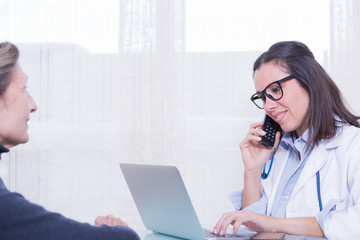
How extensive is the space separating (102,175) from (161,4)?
46.9 inches

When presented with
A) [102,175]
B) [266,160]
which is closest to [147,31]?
[102,175]

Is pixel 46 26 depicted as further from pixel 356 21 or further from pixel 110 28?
pixel 356 21

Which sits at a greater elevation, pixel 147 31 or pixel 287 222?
pixel 147 31

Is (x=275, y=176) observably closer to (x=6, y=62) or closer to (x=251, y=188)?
(x=251, y=188)

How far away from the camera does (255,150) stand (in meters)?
1.95

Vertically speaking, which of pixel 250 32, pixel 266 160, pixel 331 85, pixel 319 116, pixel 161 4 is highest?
pixel 161 4

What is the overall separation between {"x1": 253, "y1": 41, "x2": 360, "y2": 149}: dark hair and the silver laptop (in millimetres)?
547

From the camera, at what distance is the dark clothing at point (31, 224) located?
890 millimetres

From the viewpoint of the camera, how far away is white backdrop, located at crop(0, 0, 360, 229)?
2.70 metres

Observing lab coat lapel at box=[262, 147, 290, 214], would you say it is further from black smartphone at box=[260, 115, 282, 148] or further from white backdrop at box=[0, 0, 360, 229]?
white backdrop at box=[0, 0, 360, 229]

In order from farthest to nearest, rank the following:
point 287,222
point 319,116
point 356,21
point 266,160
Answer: point 356,21 → point 266,160 → point 319,116 → point 287,222

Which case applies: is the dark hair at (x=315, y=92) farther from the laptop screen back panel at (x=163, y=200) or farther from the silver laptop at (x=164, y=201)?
the laptop screen back panel at (x=163, y=200)

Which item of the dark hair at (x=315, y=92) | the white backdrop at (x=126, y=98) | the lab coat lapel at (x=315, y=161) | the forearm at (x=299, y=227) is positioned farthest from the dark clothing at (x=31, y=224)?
the white backdrop at (x=126, y=98)

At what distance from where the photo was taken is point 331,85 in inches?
67.8
